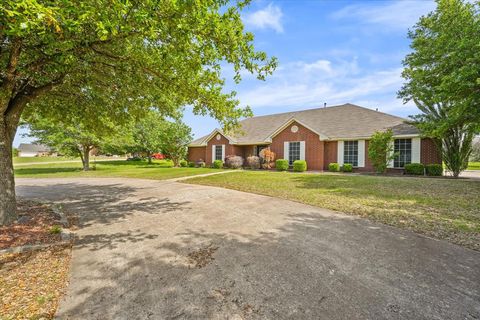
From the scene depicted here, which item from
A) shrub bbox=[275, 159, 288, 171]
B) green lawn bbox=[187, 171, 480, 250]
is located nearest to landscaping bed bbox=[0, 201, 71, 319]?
green lawn bbox=[187, 171, 480, 250]

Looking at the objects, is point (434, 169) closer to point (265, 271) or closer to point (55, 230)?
point (265, 271)

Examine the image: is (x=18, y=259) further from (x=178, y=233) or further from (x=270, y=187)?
(x=270, y=187)

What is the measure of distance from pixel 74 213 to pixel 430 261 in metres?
8.58

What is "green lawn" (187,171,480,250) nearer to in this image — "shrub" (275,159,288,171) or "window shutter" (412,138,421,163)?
"window shutter" (412,138,421,163)

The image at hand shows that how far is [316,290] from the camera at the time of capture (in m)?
2.87

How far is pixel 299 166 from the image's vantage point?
1906 cm

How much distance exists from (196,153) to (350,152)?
56.5 ft

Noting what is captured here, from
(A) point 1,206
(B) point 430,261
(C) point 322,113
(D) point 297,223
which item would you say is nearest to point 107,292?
(D) point 297,223

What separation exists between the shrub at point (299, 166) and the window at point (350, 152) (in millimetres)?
3321

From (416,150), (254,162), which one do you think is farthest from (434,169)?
(254,162)

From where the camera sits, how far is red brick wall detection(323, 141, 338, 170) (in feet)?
64.0

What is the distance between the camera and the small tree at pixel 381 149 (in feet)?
51.1

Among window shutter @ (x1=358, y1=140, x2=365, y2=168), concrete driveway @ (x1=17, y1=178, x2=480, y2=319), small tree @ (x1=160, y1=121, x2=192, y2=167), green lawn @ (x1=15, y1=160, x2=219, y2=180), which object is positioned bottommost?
concrete driveway @ (x1=17, y1=178, x2=480, y2=319)

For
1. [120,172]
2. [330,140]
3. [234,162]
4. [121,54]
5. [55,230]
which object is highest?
[121,54]
